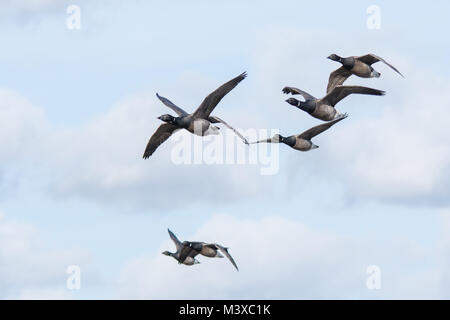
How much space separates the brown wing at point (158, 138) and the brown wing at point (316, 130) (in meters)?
9.43

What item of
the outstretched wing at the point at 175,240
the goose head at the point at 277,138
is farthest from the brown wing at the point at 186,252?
the goose head at the point at 277,138

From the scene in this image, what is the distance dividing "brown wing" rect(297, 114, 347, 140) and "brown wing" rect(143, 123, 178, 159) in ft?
30.9

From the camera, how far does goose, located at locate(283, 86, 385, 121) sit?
7650 centimetres

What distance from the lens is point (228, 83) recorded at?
72.8 metres

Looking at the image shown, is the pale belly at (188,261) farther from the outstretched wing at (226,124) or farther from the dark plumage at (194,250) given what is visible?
the outstretched wing at (226,124)

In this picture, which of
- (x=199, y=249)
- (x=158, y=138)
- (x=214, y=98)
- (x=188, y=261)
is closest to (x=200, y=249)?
(x=199, y=249)

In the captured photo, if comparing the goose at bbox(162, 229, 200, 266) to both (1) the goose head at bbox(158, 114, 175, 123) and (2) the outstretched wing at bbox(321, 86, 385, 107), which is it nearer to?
(1) the goose head at bbox(158, 114, 175, 123)

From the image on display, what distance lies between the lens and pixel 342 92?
3054 inches

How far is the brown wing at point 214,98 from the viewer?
72.5 meters
